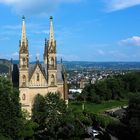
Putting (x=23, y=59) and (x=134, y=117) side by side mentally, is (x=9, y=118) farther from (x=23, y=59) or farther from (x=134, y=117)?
(x=23, y=59)

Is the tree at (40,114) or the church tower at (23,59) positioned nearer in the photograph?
the tree at (40,114)

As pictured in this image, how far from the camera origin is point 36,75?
67.8 meters

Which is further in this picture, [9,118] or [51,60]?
[51,60]

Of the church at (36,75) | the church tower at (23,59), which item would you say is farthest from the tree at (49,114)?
the church tower at (23,59)

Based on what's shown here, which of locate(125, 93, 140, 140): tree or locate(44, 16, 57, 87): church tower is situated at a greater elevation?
locate(44, 16, 57, 87): church tower

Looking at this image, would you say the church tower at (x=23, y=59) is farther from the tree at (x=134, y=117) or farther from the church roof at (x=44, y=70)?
the tree at (x=134, y=117)

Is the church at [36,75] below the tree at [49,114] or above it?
above

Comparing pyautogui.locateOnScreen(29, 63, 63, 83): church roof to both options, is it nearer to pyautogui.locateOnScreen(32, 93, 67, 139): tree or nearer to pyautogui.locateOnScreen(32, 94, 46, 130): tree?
pyautogui.locateOnScreen(32, 94, 46, 130): tree

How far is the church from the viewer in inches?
2618

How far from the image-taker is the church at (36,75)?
66500mm

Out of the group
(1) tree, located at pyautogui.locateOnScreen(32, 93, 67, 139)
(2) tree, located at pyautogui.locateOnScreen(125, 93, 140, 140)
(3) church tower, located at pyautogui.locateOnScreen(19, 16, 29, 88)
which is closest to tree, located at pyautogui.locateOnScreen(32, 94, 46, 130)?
(1) tree, located at pyautogui.locateOnScreen(32, 93, 67, 139)

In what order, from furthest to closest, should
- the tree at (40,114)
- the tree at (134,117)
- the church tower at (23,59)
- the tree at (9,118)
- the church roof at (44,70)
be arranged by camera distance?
the church roof at (44,70) < the church tower at (23,59) < the tree at (40,114) < the tree at (134,117) < the tree at (9,118)

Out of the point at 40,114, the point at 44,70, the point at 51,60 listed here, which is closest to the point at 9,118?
the point at 40,114

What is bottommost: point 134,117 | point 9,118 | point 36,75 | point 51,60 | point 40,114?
point 40,114
